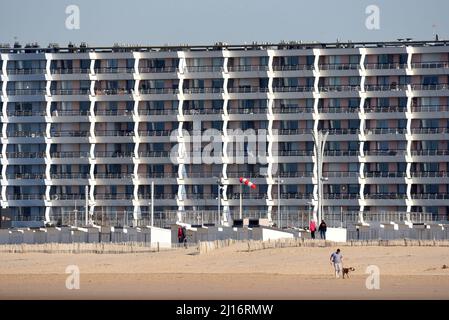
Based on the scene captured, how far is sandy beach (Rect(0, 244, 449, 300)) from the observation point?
226 ft

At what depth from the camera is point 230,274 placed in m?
77.7

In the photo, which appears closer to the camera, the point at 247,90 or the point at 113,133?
the point at 247,90

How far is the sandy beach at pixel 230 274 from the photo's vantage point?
6875 centimetres

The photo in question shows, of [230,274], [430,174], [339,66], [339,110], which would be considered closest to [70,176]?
[339,110]

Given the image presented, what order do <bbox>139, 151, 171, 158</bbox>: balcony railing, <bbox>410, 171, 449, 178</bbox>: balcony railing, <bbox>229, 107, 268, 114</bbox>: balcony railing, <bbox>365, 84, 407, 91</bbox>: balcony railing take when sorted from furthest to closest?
<bbox>139, 151, 171, 158</bbox>: balcony railing, <bbox>229, 107, 268, 114</bbox>: balcony railing, <bbox>365, 84, 407, 91</bbox>: balcony railing, <bbox>410, 171, 449, 178</bbox>: balcony railing

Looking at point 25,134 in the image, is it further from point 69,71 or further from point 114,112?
point 114,112

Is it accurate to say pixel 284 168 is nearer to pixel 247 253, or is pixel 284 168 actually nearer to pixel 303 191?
pixel 303 191

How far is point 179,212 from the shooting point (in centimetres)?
15250

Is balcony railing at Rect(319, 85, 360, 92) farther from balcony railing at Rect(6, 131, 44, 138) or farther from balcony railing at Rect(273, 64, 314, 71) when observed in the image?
balcony railing at Rect(6, 131, 44, 138)

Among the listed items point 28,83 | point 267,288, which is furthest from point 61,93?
point 267,288

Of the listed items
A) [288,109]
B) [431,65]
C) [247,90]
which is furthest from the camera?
[247,90]

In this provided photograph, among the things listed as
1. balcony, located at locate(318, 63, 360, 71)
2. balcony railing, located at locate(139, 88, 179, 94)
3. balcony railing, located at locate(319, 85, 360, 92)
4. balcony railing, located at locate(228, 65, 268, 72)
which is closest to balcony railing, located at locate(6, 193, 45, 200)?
balcony railing, located at locate(139, 88, 179, 94)

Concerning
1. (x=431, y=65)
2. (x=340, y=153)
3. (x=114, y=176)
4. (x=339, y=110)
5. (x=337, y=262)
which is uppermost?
(x=431, y=65)
